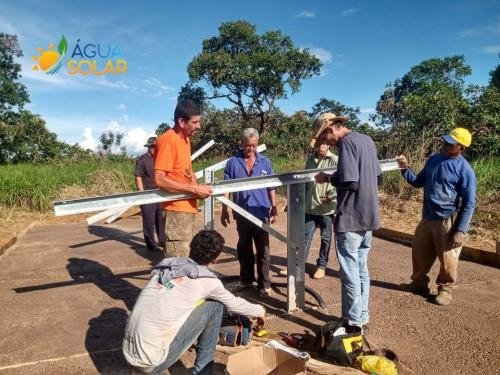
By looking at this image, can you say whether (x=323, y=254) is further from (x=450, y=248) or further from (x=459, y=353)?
(x=459, y=353)

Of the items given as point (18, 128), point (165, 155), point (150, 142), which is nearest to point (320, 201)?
point (165, 155)

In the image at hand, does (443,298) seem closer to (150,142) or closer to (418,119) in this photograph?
(150,142)

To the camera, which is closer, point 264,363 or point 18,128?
point 264,363

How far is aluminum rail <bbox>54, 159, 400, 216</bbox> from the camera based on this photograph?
2.88 meters

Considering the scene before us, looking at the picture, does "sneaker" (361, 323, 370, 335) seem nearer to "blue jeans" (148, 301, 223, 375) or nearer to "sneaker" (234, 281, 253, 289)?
"blue jeans" (148, 301, 223, 375)

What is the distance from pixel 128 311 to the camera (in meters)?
4.15

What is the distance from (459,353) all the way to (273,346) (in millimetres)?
1664

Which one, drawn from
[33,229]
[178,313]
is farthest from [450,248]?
[33,229]

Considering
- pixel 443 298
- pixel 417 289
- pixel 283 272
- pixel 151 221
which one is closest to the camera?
pixel 443 298

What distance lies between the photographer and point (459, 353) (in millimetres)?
3172

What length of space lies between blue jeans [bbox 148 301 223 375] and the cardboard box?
25 cm

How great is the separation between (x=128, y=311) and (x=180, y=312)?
1933 millimetres

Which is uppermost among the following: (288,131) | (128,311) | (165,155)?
(288,131)

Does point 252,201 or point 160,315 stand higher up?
point 252,201
